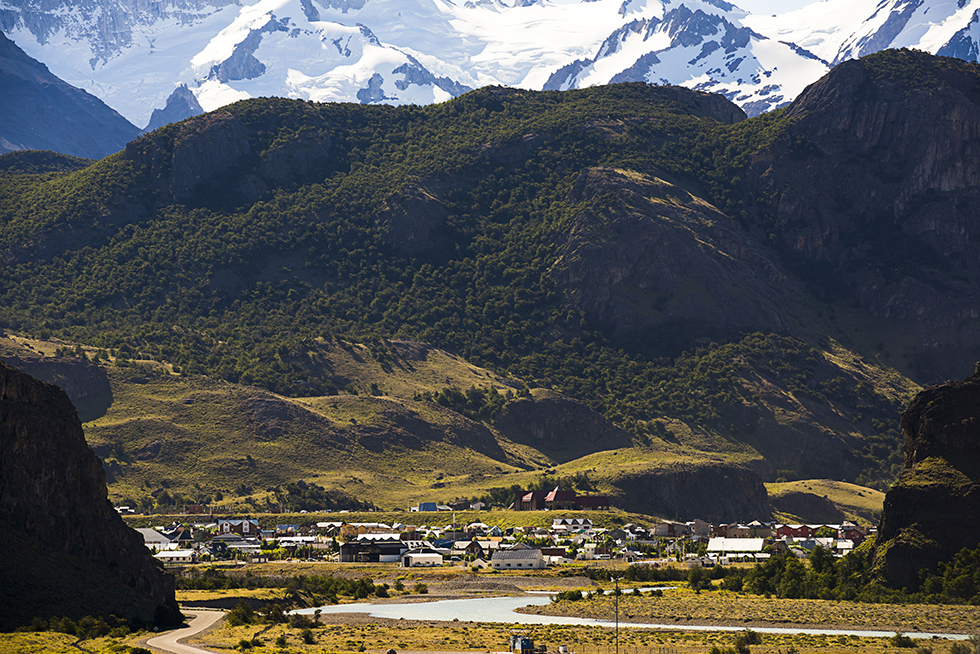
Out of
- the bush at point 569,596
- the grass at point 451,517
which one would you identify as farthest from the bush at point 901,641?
the grass at point 451,517

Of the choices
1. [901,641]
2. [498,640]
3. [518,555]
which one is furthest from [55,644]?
[518,555]

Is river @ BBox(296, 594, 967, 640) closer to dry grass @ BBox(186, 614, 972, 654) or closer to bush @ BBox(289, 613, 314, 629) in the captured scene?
dry grass @ BBox(186, 614, 972, 654)

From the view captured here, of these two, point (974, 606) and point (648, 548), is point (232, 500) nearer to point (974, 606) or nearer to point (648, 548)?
point (648, 548)

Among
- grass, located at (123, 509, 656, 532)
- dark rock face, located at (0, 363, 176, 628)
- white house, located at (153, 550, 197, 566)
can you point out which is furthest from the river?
grass, located at (123, 509, 656, 532)

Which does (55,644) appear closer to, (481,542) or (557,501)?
(481,542)

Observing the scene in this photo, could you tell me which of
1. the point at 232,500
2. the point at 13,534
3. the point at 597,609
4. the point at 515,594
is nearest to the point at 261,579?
the point at 515,594

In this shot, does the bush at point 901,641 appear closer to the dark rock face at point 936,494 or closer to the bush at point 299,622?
the dark rock face at point 936,494
